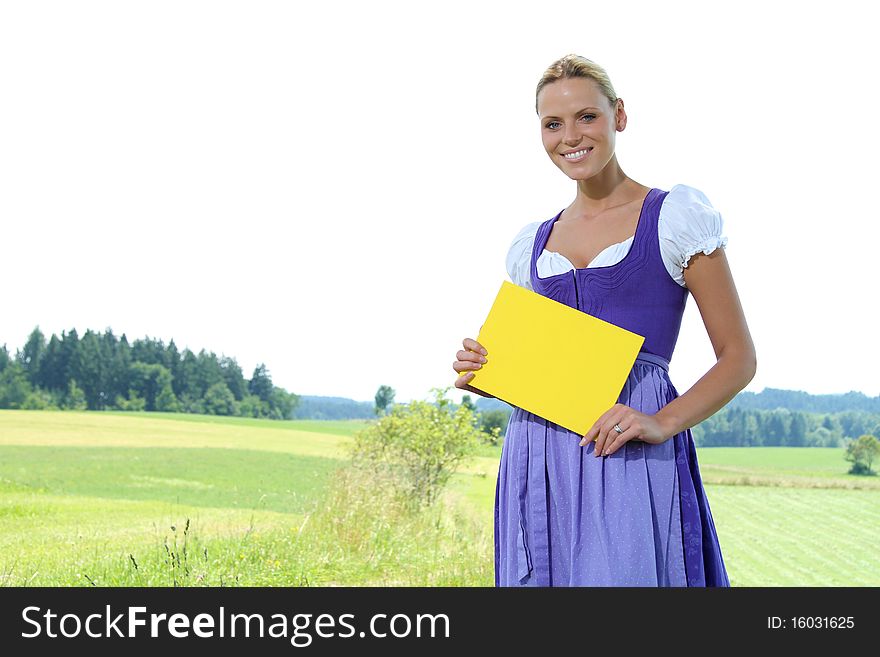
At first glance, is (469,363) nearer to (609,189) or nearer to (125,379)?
(609,189)

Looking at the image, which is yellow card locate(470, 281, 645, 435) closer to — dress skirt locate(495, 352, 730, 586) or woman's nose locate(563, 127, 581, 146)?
dress skirt locate(495, 352, 730, 586)

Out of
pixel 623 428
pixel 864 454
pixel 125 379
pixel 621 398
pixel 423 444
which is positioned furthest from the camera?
pixel 125 379

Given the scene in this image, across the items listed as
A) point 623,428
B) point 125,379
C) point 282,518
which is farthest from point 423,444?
point 125,379

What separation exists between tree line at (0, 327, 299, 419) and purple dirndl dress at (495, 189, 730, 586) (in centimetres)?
1262

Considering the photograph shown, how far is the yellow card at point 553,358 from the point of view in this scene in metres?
1.77

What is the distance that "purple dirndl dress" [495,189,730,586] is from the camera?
5.74 feet

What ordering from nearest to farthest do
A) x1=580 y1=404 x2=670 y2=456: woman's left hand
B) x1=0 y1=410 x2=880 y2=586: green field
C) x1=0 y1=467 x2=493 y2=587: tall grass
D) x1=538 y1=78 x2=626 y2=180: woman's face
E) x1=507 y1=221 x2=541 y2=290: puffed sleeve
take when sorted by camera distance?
x1=580 y1=404 x2=670 y2=456: woman's left hand → x1=538 y1=78 x2=626 y2=180: woman's face → x1=507 y1=221 x2=541 y2=290: puffed sleeve → x1=0 y1=467 x2=493 y2=587: tall grass → x1=0 y1=410 x2=880 y2=586: green field

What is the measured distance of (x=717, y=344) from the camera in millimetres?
1798

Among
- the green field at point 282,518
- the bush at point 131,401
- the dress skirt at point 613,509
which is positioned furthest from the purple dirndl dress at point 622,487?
the bush at point 131,401

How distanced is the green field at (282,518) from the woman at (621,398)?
3.07 meters

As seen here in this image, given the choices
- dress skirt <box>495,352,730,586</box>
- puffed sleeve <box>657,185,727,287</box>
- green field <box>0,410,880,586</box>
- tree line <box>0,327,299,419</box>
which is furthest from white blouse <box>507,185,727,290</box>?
tree line <box>0,327,299,419</box>

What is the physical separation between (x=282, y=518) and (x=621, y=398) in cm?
502
